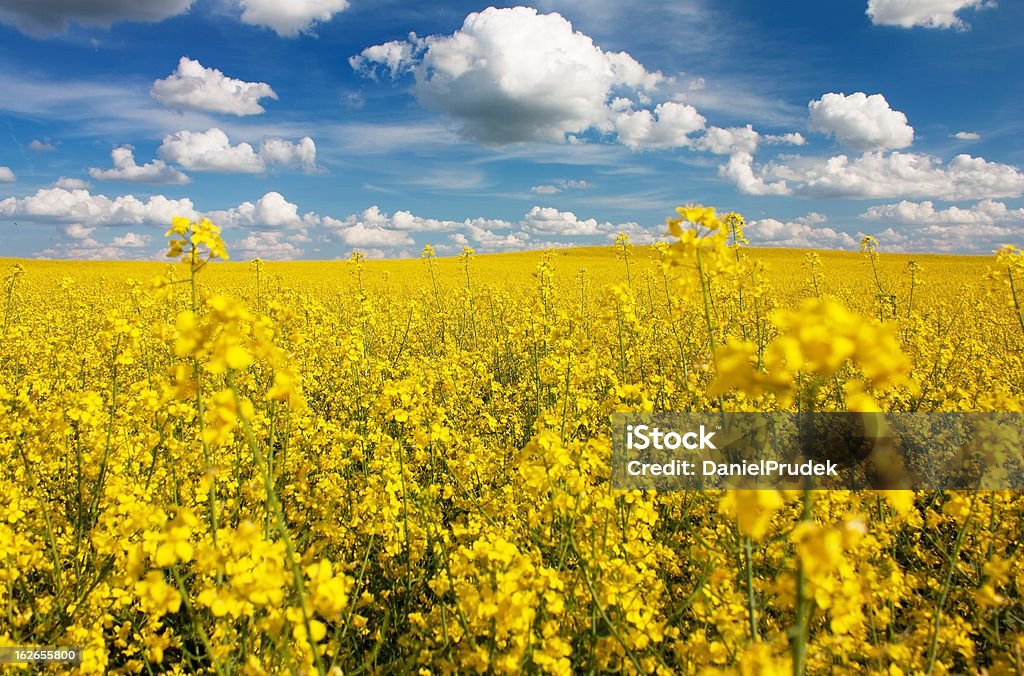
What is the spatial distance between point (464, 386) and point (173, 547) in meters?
4.62

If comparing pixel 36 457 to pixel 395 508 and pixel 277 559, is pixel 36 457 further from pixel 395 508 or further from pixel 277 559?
pixel 277 559

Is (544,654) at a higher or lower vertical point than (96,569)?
higher

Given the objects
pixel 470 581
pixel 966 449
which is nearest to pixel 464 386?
pixel 470 581

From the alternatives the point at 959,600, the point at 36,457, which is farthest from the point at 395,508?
the point at 959,600

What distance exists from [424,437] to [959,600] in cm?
350

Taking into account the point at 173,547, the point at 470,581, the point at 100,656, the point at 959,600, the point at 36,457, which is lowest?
the point at 959,600

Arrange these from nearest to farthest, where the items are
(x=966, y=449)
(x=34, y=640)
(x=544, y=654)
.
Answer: (x=544, y=654) → (x=34, y=640) → (x=966, y=449)

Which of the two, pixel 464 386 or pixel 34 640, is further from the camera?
pixel 464 386

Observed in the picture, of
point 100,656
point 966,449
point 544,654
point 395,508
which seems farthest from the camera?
point 966,449

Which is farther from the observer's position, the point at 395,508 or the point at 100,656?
the point at 395,508

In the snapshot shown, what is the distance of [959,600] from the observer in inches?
132

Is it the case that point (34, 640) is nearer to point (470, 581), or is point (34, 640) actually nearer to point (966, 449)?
point (470, 581)

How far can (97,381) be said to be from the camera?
6750mm

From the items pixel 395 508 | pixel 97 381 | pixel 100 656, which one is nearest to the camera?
pixel 100 656
